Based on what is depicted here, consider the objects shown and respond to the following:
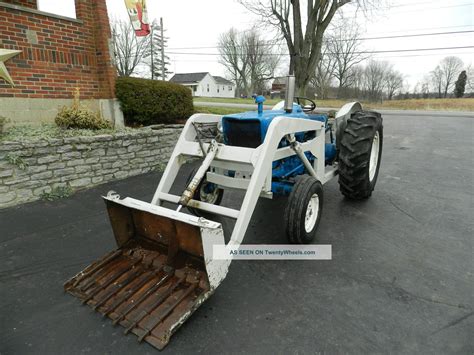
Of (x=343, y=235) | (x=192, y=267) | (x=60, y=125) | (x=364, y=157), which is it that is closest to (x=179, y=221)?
(x=192, y=267)

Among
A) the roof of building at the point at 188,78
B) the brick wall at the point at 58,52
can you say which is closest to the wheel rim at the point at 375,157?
the brick wall at the point at 58,52

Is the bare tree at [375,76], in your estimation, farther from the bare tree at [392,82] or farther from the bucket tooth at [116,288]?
the bucket tooth at [116,288]

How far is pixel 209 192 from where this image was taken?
12.2ft

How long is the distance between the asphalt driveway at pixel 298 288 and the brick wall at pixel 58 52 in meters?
2.40

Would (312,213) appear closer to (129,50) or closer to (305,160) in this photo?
(305,160)

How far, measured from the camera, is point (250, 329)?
213 centimetres

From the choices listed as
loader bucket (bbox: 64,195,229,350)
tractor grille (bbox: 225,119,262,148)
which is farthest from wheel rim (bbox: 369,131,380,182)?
loader bucket (bbox: 64,195,229,350)

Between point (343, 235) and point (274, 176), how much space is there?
3.32ft

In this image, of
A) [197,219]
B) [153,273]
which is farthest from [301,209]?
[153,273]

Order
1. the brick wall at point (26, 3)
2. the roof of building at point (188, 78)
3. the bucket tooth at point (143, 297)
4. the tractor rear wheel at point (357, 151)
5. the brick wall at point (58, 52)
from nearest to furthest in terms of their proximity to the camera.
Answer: the bucket tooth at point (143, 297), the tractor rear wheel at point (357, 151), the brick wall at point (58, 52), the brick wall at point (26, 3), the roof of building at point (188, 78)

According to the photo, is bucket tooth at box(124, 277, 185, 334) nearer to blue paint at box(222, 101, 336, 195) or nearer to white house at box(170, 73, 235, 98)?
blue paint at box(222, 101, 336, 195)

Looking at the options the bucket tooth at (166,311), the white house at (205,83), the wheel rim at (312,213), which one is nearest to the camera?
the bucket tooth at (166,311)

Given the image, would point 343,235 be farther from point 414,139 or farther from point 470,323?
point 414,139

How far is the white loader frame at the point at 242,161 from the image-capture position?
254 centimetres
